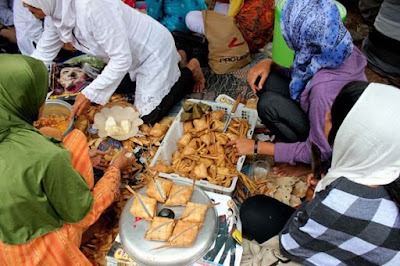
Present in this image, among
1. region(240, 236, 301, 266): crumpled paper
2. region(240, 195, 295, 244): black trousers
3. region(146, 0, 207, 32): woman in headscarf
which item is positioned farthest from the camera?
region(146, 0, 207, 32): woman in headscarf

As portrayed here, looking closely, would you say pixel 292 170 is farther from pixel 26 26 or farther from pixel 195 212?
pixel 26 26

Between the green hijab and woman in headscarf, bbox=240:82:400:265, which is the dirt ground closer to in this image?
woman in headscarf, bbox=240:82:400:265

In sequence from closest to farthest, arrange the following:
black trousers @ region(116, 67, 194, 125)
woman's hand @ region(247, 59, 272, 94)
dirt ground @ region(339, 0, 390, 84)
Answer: woman's hand @ region(247, 59, 272, 94), black trousers @ region(116, 67, 194, 125), dirt ground @ region(339, 0, 390, 84)

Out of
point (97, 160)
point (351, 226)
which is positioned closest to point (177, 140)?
point (97, 160)

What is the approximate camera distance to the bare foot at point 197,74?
9.36 feet

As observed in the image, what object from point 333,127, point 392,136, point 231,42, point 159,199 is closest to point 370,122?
point 392,136

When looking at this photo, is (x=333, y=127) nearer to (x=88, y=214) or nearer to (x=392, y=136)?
(x=392, y=136)

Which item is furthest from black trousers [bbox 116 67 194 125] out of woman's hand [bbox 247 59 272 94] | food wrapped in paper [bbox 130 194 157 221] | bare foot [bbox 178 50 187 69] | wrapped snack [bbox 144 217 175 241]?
wrapped snack [bbox 144 217 175 241]

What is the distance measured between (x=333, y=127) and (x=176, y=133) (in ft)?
3.56

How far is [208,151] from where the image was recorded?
2.07 metres

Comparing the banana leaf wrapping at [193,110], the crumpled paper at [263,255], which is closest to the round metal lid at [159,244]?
the crumpled paper at [263,255]

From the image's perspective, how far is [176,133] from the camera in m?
2.20

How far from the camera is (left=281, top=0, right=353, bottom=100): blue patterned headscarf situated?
1.70 metres

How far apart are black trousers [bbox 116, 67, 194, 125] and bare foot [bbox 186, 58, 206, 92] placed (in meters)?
0.05
